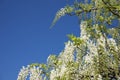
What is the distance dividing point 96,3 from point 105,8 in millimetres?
380

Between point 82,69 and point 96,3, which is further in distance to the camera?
point 96,3

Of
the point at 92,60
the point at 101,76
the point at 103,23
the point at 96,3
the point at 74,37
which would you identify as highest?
the point at 96,3

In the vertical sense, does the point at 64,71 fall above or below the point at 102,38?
below

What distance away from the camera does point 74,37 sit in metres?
5.73

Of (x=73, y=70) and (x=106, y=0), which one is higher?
(x=106, y=0)

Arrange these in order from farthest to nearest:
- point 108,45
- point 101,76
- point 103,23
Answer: point 103,23 < point 108,45 < point 101,76

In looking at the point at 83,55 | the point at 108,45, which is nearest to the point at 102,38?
the point at 108,45

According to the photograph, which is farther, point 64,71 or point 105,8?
point 105,8

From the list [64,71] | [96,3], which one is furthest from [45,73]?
[96,3]

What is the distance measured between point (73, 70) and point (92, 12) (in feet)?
6.01

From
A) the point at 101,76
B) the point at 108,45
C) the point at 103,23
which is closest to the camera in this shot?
the point at 101,76

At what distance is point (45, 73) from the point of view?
23.4 feet

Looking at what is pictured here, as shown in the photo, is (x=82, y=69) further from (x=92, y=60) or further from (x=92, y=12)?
(x=92, y=12)

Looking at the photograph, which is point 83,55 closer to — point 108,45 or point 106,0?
point 108,45
